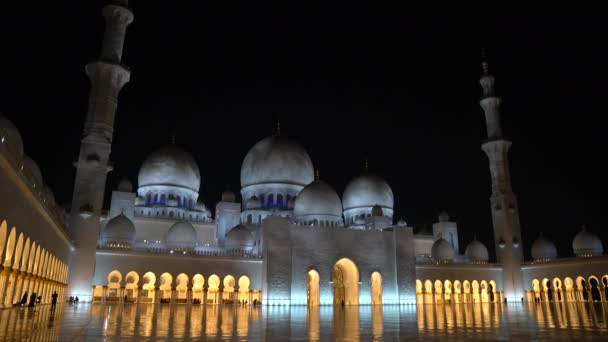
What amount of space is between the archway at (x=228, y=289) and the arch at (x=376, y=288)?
6464 millimetres

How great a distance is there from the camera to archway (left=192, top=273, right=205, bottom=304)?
20008 millimetres

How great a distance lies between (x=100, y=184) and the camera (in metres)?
19.0

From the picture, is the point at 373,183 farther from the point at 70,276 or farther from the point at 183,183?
the point at 70,276

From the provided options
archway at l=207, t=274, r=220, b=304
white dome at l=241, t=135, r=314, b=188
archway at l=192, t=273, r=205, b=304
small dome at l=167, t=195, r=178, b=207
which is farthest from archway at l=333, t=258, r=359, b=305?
small dome at l=167, t=195, r=178, b=207

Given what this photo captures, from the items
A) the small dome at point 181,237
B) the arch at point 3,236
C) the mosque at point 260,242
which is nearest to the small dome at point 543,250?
the mosque at point 260,242

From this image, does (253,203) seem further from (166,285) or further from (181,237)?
(166,285)

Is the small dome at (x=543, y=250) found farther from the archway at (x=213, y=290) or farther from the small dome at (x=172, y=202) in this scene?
the small dome at (x=172, y=202)

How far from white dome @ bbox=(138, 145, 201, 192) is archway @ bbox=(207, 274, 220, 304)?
7537 mm

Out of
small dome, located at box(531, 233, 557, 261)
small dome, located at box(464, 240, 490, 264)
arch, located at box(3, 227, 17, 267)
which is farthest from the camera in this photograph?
small dome, located at box(464, 240, 490, 264)

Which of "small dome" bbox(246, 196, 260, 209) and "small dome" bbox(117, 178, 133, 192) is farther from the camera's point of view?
"small dome" bbox(246, 196, 260, 209)

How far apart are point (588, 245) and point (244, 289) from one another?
61.0ft

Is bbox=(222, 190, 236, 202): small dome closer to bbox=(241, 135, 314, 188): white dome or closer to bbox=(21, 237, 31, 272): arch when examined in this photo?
bbox=(241, 135, 314, 188): white dome

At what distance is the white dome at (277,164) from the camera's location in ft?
86.0

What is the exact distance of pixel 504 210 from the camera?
26.0m
